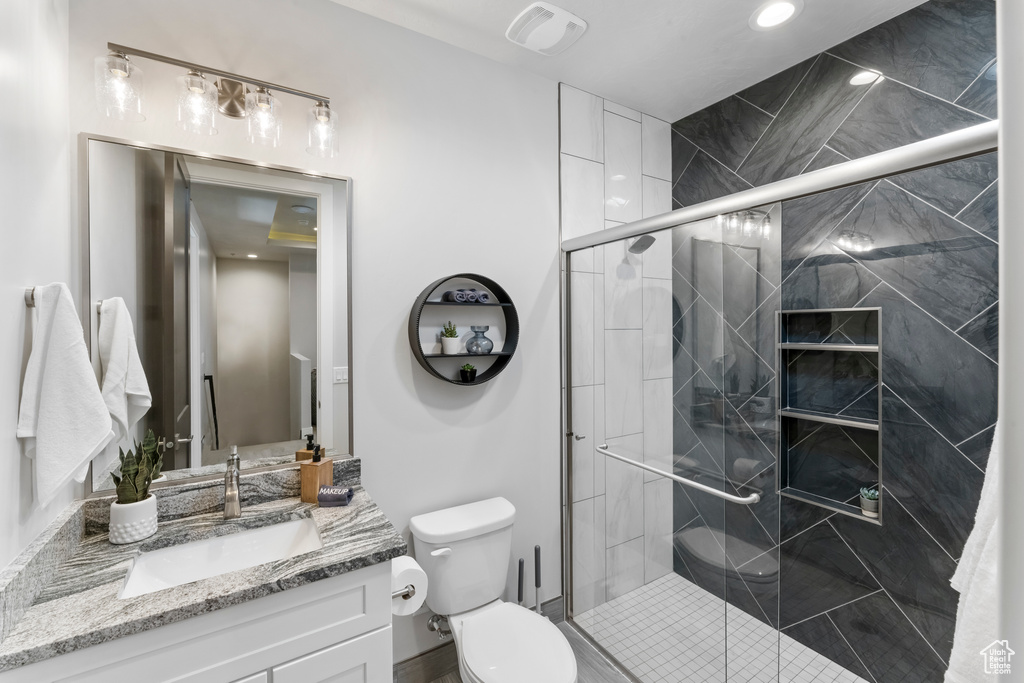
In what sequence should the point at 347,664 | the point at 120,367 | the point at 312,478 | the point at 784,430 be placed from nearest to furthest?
the point at 347,664
the point at 120,367
the point at 312,478
the point at 784,430

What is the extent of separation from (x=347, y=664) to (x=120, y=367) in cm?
100

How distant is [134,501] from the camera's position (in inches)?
51.0

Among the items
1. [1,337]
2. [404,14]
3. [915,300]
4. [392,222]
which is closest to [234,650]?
[1,337]

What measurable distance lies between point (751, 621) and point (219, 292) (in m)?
2.00

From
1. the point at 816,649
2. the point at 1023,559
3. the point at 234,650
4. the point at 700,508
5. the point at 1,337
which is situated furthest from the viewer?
the point at 816,649

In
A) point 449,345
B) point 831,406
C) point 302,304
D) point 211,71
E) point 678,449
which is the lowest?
point 678,449

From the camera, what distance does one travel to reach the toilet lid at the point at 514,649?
4.72 ft

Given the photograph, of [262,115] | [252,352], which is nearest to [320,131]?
[262,115]

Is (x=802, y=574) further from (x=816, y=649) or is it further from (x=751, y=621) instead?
(x=751, y=621)

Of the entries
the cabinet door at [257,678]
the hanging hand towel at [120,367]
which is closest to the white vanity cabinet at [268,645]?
the cabinet door at [257,678]

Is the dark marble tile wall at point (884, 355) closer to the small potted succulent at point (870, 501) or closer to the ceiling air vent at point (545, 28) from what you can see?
the small potted succulent at point (870, 501)

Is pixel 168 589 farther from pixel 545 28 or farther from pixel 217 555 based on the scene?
pixel 545 28

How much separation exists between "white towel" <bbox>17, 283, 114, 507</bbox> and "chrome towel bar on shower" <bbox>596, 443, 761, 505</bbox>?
1628 mm

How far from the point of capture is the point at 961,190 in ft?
5.30
